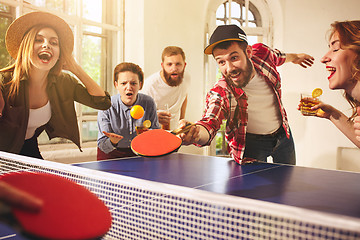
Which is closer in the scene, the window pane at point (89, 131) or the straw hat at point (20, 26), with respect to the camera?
the straw hat at point (20, 26)

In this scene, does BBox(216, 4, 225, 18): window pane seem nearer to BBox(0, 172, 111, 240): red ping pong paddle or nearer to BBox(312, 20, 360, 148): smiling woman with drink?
BBox(312, 20, 360, 148): smiling woman with drink

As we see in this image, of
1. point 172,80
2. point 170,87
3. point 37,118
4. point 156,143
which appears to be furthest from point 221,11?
point 156,143

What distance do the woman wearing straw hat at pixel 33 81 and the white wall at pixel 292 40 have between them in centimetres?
154

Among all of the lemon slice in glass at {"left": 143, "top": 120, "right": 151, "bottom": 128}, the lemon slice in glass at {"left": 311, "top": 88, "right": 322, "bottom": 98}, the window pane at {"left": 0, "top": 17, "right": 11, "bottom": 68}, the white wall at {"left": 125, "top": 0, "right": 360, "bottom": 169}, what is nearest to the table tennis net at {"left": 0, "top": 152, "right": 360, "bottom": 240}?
the window pane at {"left": 0, "top": 17, "right": 11, "bottom": 68}

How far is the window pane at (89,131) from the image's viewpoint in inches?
185

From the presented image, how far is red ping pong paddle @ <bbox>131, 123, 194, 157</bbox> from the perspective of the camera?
2.07 meters

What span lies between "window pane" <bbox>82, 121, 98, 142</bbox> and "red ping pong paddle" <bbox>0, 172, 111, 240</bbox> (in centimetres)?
400

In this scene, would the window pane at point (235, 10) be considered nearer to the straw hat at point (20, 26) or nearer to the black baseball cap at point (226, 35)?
the black baseball cap at point (226, 35)

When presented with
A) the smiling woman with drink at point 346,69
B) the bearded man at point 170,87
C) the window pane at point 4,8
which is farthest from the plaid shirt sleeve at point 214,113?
the window pane at point 4,8

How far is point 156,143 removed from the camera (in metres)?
2.24

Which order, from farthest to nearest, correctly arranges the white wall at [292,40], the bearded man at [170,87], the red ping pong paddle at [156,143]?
the bearded man at [170,87] < the white wall at [292,40] < the red ping pong paddle at [156,143]

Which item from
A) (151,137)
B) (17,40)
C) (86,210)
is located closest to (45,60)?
(17,40)

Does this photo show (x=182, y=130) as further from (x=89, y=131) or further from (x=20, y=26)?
(x=89, y=131)

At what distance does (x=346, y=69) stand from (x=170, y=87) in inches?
103
